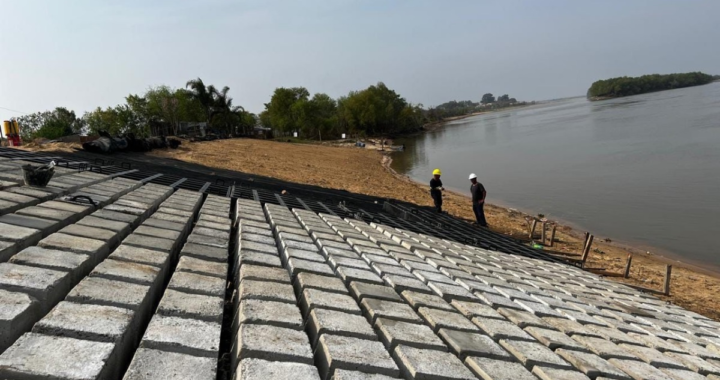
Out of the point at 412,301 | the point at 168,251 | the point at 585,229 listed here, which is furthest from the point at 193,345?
the point at 585,229

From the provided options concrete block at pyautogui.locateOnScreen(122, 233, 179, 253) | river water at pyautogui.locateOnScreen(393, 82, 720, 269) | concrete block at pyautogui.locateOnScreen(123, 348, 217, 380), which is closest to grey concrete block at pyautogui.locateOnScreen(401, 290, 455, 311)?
concrete block at pyautogui.locateOnScreen(123, 348, 217, 380)

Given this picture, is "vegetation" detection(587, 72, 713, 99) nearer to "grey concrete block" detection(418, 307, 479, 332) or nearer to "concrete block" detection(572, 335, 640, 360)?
"concrete block" detection(572, 335, 640, 360)

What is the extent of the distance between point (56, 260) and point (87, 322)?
31.7 inches

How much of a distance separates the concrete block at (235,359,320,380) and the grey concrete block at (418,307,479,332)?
106cm

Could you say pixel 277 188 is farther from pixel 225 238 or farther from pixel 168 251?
pixel 168 251

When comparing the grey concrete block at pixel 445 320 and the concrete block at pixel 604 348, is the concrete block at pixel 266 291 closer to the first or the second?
the grey concrete block at pixel 445 320

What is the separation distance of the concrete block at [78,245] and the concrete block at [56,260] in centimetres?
8

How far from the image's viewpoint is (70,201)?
13.3 ft

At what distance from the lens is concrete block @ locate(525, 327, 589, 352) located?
9.38 feet

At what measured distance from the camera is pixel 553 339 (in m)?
2.93

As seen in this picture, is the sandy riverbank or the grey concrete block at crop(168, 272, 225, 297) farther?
the sandy riverbank

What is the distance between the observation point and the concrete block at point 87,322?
5.79 feet

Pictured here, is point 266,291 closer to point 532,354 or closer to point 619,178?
point 532,354

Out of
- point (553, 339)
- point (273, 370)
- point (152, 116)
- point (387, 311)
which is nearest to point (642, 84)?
point (152, 116)
